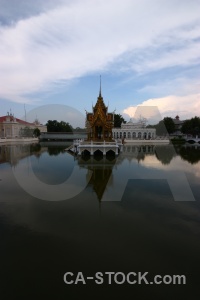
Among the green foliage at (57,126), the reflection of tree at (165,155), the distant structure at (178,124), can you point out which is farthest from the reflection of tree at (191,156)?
the green foliage at (57,126)

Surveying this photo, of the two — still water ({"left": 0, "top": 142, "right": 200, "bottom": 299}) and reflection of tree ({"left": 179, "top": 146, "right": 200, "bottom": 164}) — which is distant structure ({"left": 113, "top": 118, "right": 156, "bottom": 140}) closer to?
reflection of tree ({"left": 179, "top": 146, "right": 200, "bottom": 164})

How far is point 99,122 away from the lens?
26.5 m

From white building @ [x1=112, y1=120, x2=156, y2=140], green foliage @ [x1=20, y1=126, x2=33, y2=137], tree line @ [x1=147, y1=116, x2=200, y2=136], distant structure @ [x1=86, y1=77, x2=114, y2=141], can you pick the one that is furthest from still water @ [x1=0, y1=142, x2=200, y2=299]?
green foliage @ [x1=20, y1=126, x2=33, y2=137]

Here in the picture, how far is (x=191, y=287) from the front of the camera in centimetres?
424

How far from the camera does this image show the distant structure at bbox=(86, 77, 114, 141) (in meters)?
26.4

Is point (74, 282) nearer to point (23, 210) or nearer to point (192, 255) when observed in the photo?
point (192, 255)

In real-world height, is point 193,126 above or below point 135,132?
above

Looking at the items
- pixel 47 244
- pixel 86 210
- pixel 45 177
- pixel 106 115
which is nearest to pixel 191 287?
pixel 47 244

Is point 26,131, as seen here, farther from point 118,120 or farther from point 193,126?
point 193,126

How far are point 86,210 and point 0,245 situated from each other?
3.01 m

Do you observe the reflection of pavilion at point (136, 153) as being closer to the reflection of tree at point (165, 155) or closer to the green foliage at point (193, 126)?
the reflection of tree at point (165, 155)

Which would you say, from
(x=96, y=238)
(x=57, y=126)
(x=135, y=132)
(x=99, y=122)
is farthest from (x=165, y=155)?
(x=57, y=126)

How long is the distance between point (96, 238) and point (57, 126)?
7464 centimetres

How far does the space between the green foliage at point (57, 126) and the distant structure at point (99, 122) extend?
50.1m
